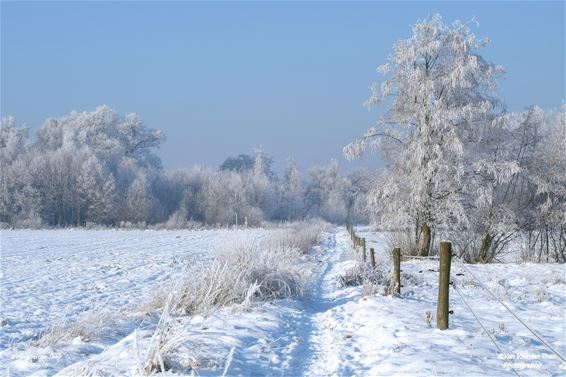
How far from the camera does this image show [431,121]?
21.2 m

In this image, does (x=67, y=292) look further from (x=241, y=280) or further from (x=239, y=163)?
(x=239, y=163)

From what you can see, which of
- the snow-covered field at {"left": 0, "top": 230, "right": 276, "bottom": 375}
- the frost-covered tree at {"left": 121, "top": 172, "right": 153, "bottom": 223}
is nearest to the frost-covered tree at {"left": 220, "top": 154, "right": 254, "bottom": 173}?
the frost-covered tree at {"left": 121, "top": 172, "right": 153, "bottom": 223}

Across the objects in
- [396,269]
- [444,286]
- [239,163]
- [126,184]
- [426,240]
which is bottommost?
[396,269]

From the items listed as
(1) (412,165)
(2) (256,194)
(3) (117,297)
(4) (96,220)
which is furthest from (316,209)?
(3) (117,297)

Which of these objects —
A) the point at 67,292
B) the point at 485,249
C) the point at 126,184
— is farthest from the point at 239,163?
the point at 67,292

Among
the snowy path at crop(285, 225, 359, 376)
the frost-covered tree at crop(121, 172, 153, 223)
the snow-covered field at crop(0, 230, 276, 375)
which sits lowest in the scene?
the snow-covered field at crop(0, 230, 276, 375)

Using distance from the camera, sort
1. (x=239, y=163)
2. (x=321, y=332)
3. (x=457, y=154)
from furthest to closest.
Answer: (x=239, y=163) → (x=457, y=154) → (x=321, y=332)

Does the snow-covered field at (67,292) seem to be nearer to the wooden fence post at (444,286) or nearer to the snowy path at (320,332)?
the snowy path at (320,332)

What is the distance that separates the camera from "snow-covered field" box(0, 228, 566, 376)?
6512 mm

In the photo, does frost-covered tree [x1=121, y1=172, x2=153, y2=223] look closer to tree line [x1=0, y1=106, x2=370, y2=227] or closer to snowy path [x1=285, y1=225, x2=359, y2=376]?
tree line [x1=0, y1=106, x2=370, y2=227]

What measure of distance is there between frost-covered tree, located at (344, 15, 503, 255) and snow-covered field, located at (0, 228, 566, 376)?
5.97 metres

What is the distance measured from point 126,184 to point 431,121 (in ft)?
165

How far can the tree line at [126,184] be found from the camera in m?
59.4

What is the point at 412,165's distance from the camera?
21922 mm
